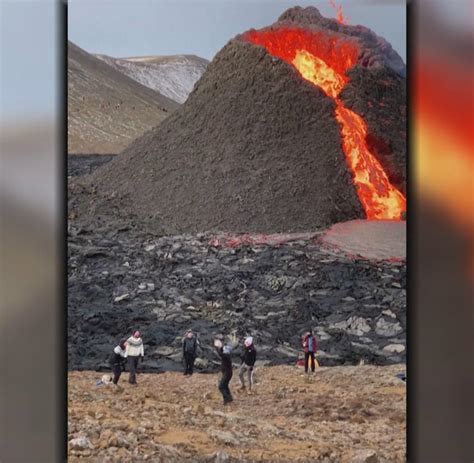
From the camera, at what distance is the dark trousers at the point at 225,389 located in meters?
4.60

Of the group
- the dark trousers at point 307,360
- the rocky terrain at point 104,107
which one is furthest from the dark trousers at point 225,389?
the rocky terrain at point 104,107

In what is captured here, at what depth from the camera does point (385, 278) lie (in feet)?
15.4

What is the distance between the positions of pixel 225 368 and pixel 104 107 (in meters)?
1.77

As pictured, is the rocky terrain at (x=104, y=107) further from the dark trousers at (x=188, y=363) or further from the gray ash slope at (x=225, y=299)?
the dark trousers at (x=188, y=363)

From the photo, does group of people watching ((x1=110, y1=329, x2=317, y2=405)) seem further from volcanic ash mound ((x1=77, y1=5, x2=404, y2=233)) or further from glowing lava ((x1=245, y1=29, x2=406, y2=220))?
glowing lava ((x1=245, y1=29, x2=406, y2=220))

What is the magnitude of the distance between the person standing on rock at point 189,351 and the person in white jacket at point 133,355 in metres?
0.26

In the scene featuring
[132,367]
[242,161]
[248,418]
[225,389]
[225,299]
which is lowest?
[248,418]

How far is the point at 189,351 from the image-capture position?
15.4 ft

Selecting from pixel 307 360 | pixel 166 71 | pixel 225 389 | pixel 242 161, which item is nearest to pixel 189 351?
pixel 225 389

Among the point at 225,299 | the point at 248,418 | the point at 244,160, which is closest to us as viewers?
the point at 248,418
